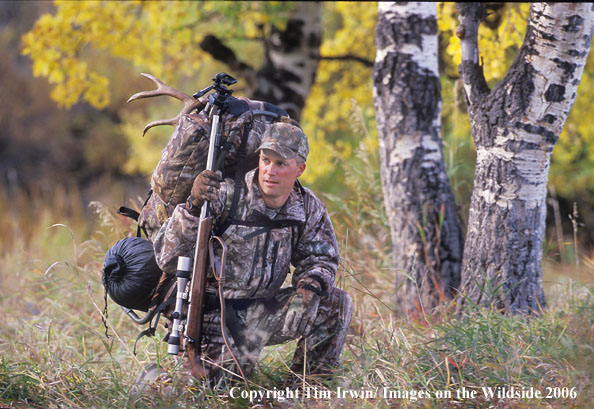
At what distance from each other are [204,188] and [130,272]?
602 mm

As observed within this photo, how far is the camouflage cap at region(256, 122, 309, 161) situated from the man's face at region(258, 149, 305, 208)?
0.02 meters

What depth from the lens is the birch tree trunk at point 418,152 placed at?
4.05 metres

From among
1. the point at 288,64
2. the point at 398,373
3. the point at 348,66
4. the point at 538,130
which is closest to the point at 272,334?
the point at 398,373

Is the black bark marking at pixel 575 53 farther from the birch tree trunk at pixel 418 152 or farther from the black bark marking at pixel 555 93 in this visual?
the birch tree trunk at pixel 418 152

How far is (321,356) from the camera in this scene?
9.49ft

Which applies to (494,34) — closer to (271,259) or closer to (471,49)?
(471,49)

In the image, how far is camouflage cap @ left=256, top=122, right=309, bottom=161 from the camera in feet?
8.45

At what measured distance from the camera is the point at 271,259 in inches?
110

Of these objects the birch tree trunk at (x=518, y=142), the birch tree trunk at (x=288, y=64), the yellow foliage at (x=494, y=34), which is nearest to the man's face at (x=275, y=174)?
the birch tree trunk at (x=518, y=142)

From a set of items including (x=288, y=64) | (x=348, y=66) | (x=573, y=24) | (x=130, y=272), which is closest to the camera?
(x=130, y=272)

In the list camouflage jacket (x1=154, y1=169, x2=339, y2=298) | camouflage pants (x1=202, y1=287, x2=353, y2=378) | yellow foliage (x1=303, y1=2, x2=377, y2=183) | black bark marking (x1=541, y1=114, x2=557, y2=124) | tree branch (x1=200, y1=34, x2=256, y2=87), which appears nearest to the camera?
camouflage jacket (x1=154, y1=169, x2=339, y2=298)

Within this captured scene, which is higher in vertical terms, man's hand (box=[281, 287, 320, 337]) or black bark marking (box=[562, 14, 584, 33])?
black bark marking (box=[562, 14, 584, 33])

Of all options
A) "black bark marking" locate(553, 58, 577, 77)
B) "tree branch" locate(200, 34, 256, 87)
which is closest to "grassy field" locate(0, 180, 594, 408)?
"black bark marking" locate(553, 58, 577, 77)

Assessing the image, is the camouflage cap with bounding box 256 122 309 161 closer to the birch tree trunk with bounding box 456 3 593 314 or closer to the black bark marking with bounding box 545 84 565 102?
the birch tree trunk with bounding box 456 3 593 314
